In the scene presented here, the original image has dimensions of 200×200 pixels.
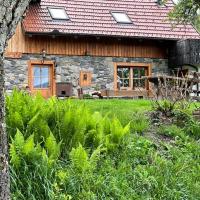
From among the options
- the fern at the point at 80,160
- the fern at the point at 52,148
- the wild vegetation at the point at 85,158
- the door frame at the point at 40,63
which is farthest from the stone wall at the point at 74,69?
the fern at the point at 80,160

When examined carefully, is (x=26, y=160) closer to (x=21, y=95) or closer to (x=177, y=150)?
(x=21, y=95)

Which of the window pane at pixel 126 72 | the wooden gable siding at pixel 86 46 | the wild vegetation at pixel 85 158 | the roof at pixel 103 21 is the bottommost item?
the wild vegetation at pixel 85 158

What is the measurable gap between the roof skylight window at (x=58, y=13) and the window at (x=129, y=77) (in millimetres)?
3353

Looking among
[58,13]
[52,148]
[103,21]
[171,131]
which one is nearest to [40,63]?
[58,13]

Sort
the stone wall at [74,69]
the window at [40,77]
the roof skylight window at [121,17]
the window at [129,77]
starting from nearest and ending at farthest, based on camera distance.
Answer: the stone wall at [74,69]
the window at [40,77]
the window at [129,77]
the roof skylight window at [121,17]

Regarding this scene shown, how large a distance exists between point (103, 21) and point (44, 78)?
3.88 metres

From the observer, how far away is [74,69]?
72.8ft

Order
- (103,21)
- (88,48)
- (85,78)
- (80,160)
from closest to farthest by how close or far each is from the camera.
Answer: (80,160)
(85,78)
(88,48)
(103,21)

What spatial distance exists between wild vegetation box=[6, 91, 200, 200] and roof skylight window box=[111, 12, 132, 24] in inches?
664

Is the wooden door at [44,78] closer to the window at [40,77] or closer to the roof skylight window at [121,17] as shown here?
the window at [40,77]

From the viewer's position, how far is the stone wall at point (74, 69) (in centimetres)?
2138

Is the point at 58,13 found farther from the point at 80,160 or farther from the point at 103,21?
the point at 80,160

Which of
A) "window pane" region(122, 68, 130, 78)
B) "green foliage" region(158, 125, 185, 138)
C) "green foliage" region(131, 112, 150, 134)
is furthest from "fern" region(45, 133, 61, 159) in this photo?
"window pane" region(122, 68, 130, 78)

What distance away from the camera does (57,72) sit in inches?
865
